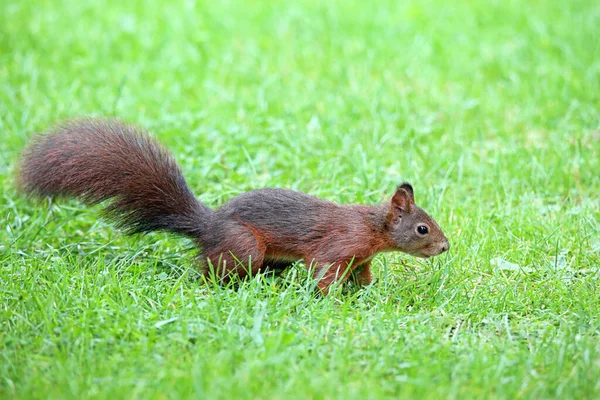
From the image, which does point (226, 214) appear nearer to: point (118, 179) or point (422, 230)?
point (118, 179)

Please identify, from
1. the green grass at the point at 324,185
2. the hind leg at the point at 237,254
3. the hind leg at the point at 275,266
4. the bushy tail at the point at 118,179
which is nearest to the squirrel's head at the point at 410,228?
the green grass at the point at 324,185

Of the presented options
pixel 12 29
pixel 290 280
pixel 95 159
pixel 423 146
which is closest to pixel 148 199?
pixel 95 159

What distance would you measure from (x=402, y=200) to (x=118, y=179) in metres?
1.39

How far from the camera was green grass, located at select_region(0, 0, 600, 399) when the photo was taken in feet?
10.2

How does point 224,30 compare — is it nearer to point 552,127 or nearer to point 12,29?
point 12,29

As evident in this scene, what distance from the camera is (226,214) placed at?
3996 mm

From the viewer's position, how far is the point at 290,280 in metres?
4.07

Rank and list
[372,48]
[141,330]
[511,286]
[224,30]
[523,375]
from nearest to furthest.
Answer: [523,375] → [141,330] → [511,286] → [372,48] → [224,30]

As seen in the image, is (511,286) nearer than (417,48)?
Yes

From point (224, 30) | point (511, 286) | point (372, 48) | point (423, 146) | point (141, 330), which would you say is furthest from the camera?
point (224, 30)

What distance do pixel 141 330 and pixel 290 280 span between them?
0.95 m

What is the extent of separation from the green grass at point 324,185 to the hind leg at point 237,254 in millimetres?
102

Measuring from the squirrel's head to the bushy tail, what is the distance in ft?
3.02

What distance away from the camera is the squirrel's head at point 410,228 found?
4.02 metres
